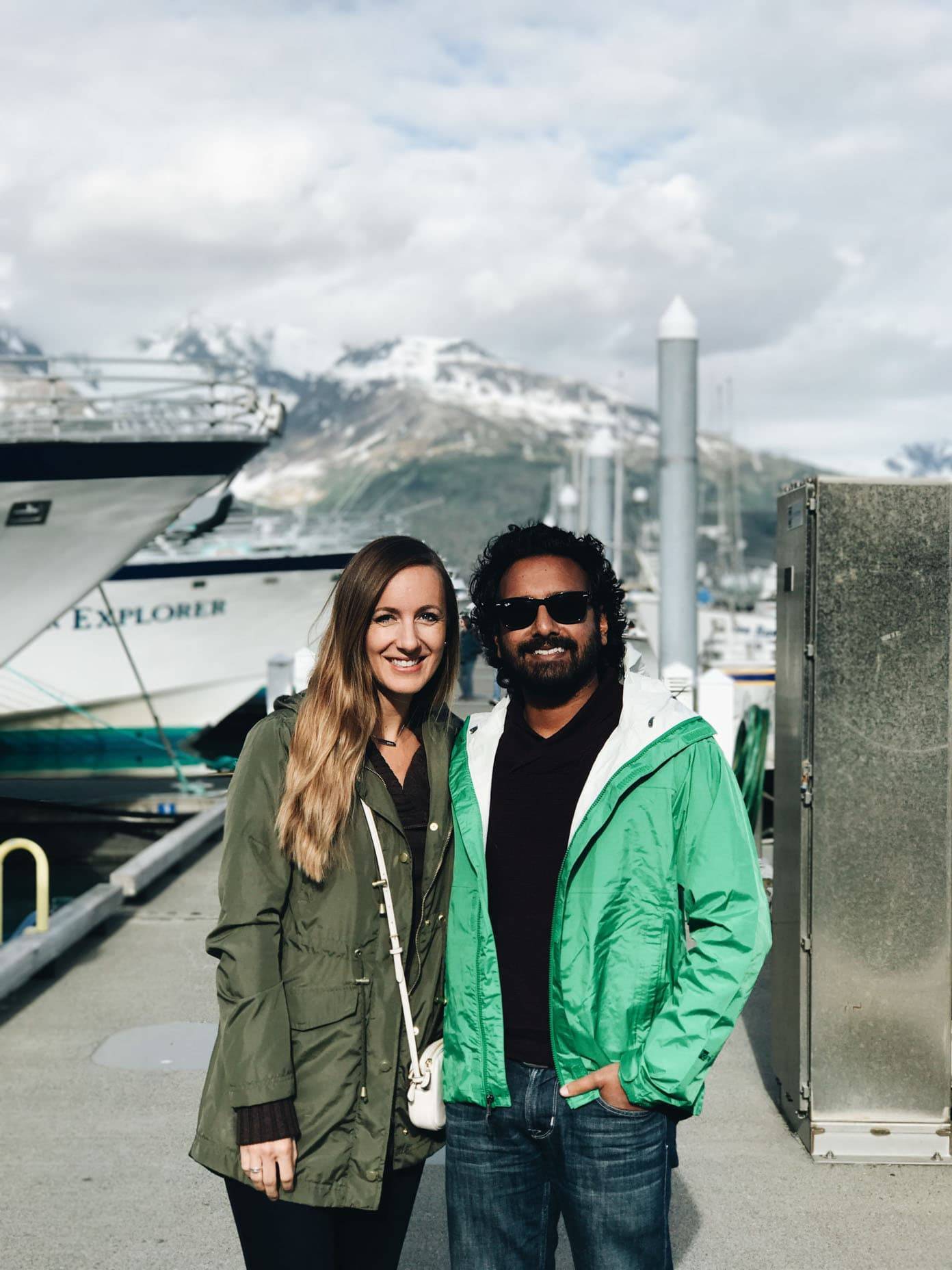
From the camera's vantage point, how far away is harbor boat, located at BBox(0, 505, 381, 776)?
68.6 feet

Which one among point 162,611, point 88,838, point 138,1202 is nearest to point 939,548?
point 138,1202

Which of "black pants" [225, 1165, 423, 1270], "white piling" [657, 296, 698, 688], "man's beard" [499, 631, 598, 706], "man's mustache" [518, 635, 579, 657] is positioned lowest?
"black pants" [225, 1165, 423, 1270]

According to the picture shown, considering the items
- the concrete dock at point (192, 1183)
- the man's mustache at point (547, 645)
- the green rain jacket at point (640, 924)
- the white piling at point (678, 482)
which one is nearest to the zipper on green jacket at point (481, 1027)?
the green rain jacket at point (640, 924)

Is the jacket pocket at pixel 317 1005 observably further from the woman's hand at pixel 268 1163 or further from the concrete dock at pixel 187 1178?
the concrete dock at pixel 187 1178

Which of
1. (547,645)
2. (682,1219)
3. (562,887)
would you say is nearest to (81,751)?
(682,1219)

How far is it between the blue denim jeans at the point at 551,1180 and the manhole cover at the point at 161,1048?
105 inches

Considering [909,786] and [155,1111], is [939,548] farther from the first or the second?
[155,1111]

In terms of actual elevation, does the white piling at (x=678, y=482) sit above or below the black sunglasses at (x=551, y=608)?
above

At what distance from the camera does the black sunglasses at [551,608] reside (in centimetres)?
236

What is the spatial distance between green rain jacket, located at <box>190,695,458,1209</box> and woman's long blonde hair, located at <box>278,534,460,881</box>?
1.6 inches

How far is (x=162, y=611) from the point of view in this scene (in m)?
21.5

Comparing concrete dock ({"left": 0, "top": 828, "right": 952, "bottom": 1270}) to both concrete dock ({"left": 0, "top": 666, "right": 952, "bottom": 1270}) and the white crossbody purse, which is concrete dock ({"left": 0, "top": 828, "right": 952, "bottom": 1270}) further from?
the white crossbody purse

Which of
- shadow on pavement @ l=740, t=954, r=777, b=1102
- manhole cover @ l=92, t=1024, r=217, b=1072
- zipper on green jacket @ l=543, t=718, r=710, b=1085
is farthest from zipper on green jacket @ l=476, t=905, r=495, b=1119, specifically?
manhole cover @ l=92, t=1024, r=217, b=1072

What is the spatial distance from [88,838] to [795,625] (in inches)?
419
